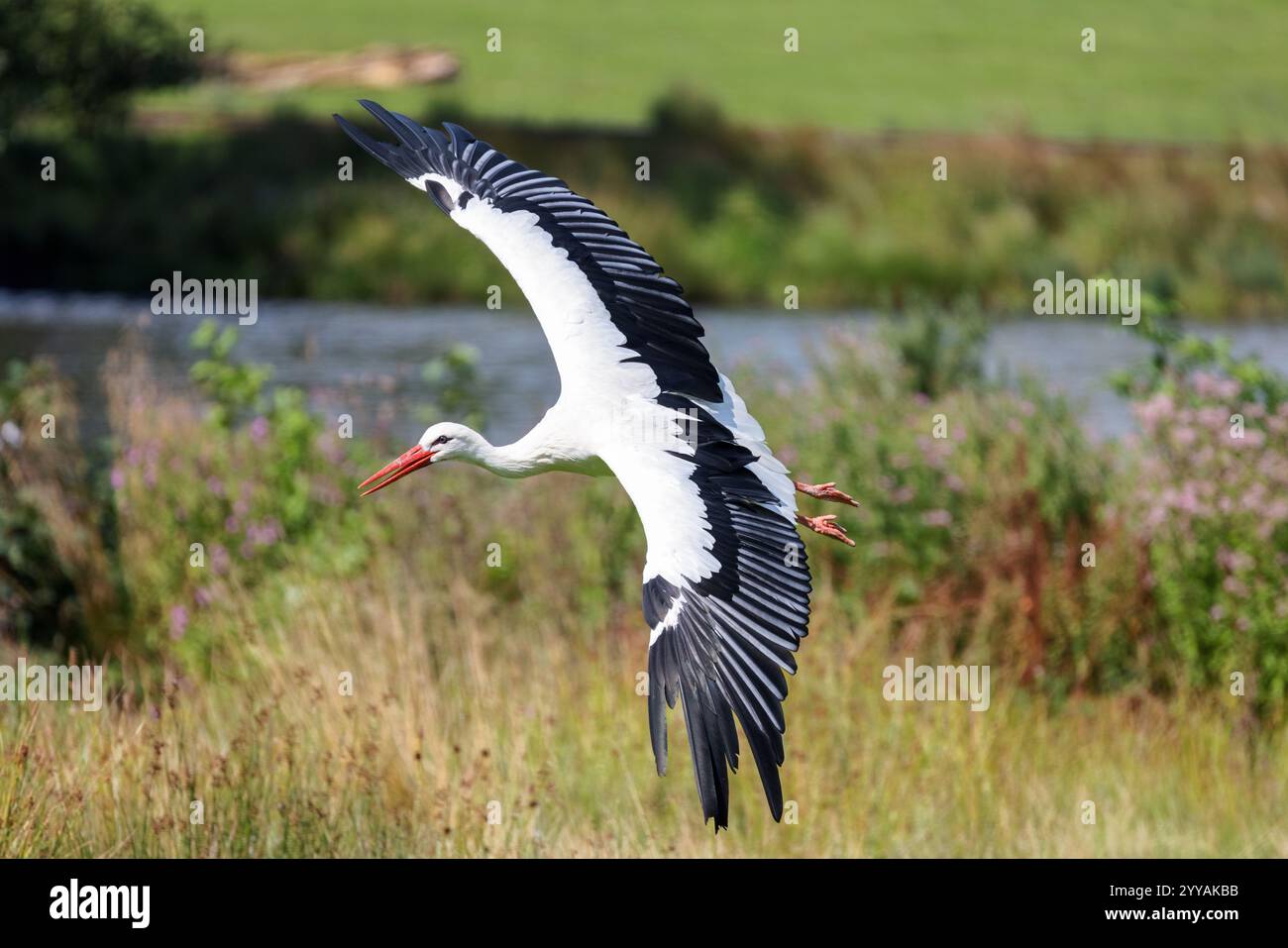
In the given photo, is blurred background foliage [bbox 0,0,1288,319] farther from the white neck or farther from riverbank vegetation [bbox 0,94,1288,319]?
the white neck

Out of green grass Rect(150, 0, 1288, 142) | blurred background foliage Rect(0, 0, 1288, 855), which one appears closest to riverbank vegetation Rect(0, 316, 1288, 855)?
blurred background foliage Rect(0, 0, 1288, 855)

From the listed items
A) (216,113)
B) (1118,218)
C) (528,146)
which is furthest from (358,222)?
(1118,218)

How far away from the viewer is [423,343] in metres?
21.1

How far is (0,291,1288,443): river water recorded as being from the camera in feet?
55.3

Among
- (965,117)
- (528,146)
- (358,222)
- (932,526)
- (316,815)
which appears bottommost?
(316,815)

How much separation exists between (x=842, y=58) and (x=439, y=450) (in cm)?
4101

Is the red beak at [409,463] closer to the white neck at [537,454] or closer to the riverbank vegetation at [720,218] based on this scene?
the white neck at [537,454]

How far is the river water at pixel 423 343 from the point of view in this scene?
16.9 metres

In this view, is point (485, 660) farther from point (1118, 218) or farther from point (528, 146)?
point (528, 146)

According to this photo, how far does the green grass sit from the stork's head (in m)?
30.0

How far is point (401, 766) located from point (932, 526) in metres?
3.35

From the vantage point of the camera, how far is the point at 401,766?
6.36 meters

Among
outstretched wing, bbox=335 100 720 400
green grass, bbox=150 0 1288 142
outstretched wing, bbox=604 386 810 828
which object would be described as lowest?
outstretched wing, bbox=604 386 810 828

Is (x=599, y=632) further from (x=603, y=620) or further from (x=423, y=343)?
(x=423, y=343)
